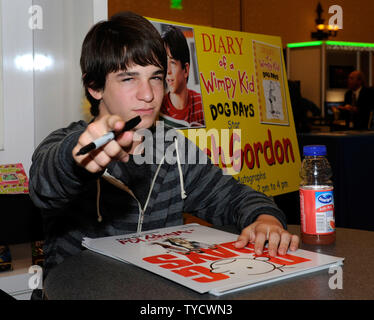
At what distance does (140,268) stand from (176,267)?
0.07 metres

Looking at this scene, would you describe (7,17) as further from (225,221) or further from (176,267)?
(176,267)

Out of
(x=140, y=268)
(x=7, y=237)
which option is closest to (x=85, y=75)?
(x=7, y=237)

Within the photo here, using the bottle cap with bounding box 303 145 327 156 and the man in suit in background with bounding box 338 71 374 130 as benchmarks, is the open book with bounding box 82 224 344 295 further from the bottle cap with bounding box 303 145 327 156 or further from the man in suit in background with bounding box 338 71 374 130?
the man in suit in background with bounding box 338 71 374 130

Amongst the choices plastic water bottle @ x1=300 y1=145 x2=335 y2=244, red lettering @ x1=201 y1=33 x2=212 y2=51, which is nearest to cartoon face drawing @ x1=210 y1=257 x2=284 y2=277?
plastic water bottle @ x1=300 y1=145 x2=335 y2=244

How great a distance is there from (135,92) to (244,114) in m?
1.17

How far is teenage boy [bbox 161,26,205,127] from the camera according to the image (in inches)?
78.6

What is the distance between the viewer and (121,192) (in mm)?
1314

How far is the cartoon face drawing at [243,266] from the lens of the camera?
31.4 inches

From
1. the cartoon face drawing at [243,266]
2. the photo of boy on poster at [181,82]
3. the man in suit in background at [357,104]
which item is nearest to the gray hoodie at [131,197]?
the cartoon face drawing at [243,266]

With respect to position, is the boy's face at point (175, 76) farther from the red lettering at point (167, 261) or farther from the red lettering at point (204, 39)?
the red lettering at point (167, 261)

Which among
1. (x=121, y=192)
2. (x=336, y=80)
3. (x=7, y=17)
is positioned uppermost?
(x=336, y=80)

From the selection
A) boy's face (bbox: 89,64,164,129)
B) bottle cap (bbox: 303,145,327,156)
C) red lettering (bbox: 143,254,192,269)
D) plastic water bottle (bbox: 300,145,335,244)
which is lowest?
red lettering (bbox: 143,254,192,269)

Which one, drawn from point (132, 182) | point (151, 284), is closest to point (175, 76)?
point (132, 182)

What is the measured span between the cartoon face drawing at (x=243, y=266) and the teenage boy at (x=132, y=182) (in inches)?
8.0
